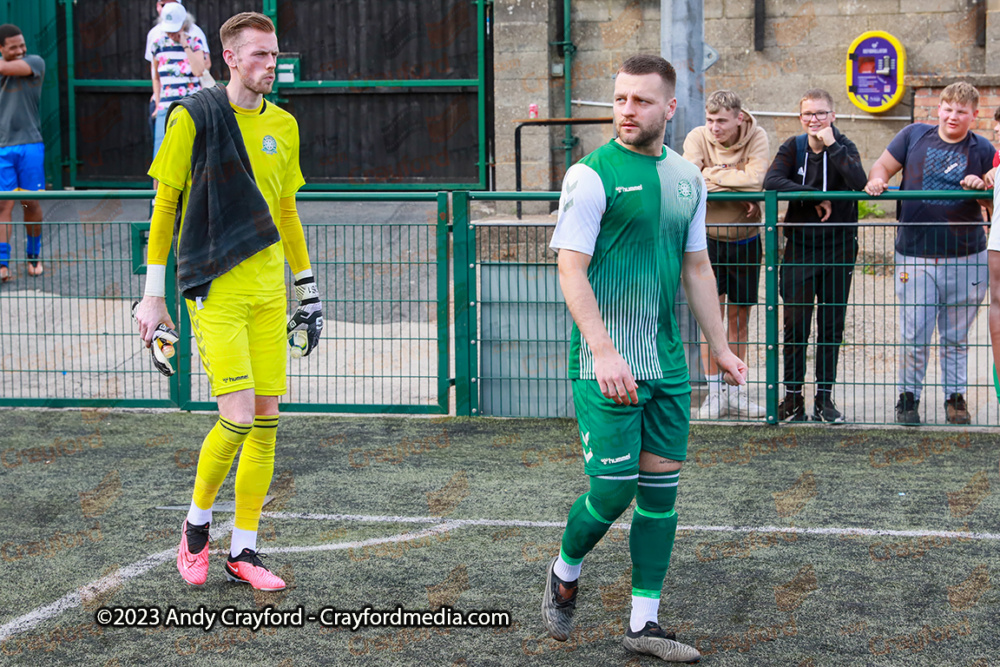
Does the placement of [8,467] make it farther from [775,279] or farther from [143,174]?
[143,174]

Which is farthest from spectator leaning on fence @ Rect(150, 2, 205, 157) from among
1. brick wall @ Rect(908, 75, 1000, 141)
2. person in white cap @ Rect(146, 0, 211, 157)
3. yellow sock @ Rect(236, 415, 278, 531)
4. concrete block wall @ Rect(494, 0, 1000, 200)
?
brick wall @ Rect(908, 75, 1000, 141)

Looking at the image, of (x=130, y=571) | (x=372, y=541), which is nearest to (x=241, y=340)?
(x=130, y=571)

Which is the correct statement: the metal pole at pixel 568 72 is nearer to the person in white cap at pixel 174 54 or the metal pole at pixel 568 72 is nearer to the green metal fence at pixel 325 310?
the person in white cap at pixel 174 54

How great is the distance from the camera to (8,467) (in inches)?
277

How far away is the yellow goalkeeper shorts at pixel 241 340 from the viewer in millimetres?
4793

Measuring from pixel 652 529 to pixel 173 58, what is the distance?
30.3ft

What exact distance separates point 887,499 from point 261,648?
3457mm

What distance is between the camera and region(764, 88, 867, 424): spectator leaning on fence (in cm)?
791

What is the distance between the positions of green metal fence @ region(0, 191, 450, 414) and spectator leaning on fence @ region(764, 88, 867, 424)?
224 centimetres

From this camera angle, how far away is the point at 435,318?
335 inches

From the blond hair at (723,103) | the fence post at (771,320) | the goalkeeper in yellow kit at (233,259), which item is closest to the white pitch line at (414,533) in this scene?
the goalkeeper in yellow kit at (233,259)

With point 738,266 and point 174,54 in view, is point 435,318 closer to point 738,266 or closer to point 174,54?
point 738,266

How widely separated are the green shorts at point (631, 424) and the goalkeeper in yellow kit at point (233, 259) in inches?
55.1

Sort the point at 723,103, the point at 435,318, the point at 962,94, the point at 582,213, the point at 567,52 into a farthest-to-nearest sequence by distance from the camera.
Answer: the point at 567,52 → the point at 435,318 → the point at 723,103 → the point at 962,94 → the point at 582,213
